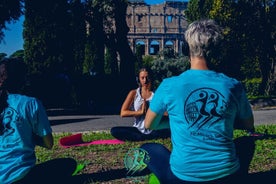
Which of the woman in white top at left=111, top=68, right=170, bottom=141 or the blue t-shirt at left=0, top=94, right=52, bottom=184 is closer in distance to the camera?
the blue t-shirt at left=0, top=94, right=52, bottom=184

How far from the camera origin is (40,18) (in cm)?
2548

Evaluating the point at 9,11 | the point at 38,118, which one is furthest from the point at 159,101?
the point at 9,11

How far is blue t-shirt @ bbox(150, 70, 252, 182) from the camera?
2.87m

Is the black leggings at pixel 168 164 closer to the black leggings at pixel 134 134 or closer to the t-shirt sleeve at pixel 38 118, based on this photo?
the t-shirt sleeve at pixel 38 118

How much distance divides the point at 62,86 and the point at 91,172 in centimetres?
1911

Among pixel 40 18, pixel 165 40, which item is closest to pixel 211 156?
pixel 40 18

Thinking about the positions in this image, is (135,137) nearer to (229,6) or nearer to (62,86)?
(62,86)

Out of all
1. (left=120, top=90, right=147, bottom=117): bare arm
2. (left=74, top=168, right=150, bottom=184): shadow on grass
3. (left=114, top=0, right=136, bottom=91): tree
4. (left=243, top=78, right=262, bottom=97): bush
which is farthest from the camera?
(left=243, top=78, right=262, bottom=97): bush

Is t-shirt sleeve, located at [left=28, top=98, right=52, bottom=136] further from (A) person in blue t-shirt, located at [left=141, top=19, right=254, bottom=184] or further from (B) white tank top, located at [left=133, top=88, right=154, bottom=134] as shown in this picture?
(B) white tank top, located at [left=133, top=88, right=154, bottom=134]

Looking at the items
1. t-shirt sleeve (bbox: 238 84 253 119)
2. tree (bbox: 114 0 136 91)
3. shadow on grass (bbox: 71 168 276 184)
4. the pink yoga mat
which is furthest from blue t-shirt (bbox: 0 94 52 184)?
tree (bbox: 114 0 136 91)

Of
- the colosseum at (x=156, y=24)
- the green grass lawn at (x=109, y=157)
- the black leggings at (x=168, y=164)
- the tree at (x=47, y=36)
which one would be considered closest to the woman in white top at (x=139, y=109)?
the green grass lawn at (x=109, y=157)

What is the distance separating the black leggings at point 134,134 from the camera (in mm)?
8117

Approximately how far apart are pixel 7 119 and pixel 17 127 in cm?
10

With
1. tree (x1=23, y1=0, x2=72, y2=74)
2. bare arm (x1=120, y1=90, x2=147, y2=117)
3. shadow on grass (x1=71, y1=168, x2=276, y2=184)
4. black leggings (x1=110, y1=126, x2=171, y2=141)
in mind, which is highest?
tree (x1=23, y1=0, x2=72, y2=74)
